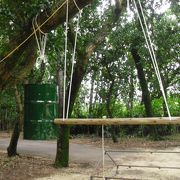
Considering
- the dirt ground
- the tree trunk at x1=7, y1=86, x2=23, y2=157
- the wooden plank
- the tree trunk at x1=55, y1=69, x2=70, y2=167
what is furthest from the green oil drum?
the tree trunk at x1=7, y1=86, x2=23, y2=157

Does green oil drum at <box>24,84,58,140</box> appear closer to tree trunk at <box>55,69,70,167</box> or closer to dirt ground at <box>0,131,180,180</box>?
dirt ground at <box>0,131,180,180</box>

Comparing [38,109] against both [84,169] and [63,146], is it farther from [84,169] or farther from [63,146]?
[84,169]

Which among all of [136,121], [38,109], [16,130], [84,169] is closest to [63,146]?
[84,169]

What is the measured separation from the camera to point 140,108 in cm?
2088

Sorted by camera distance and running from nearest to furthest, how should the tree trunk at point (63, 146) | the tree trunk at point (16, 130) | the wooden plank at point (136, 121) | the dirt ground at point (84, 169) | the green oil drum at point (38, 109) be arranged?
1. the wooden plank at point (136, 121)
2. the green oil drum at point (38, 109)
3. the dirt ground at point (84, 169)
4. the tree trunk at point (63, 146)
5. the tree trunk at point (16, 130)

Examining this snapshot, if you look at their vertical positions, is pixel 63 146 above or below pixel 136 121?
below

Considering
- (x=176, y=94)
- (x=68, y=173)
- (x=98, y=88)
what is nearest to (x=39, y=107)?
(x=68, y=173)

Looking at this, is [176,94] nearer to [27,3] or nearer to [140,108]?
[140,108]

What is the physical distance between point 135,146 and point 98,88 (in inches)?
196

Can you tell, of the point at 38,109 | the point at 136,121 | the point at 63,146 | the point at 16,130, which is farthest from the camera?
the point at 16,130

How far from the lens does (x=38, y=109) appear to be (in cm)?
701

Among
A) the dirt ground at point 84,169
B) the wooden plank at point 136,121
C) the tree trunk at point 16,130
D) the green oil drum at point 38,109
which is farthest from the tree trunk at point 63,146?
the wooden plank at point 136,121

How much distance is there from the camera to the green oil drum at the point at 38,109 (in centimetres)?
698

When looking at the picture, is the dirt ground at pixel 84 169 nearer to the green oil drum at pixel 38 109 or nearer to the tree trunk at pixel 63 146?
the tree trunk at pixel 63 146
